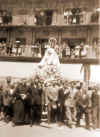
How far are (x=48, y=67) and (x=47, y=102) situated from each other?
0.74 m

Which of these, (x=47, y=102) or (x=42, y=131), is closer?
(x=42, y=131)

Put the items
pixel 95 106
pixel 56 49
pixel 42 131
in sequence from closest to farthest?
1. pixel 95 106
2. pixel 42 131
3. pixel 56 49

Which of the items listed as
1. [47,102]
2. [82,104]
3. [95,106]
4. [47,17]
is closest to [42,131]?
[47,102]

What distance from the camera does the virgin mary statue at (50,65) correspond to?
480 cm

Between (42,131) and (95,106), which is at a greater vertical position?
(95,106)

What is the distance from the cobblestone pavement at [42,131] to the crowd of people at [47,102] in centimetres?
13

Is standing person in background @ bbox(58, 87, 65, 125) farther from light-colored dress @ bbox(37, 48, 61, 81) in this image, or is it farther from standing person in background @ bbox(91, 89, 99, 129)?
standing person in background @ bbox(91, 89, 99, 129)

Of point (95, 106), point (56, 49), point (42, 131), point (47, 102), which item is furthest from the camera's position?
point (47, 102)

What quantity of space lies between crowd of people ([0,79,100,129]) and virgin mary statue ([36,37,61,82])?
16 centimetres

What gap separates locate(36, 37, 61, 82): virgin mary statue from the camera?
189 inches

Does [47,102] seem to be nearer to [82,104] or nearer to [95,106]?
[82,104]

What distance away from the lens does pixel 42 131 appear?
463 cm

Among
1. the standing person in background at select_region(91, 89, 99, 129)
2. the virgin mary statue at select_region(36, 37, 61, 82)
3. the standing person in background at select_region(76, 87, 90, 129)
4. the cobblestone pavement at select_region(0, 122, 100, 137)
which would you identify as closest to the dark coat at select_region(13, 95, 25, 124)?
the cobblestone pavement at select_region(0, 122, 100, 137)

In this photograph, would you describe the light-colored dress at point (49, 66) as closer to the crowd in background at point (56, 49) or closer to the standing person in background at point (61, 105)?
the crowd in background at point (56, 49)
